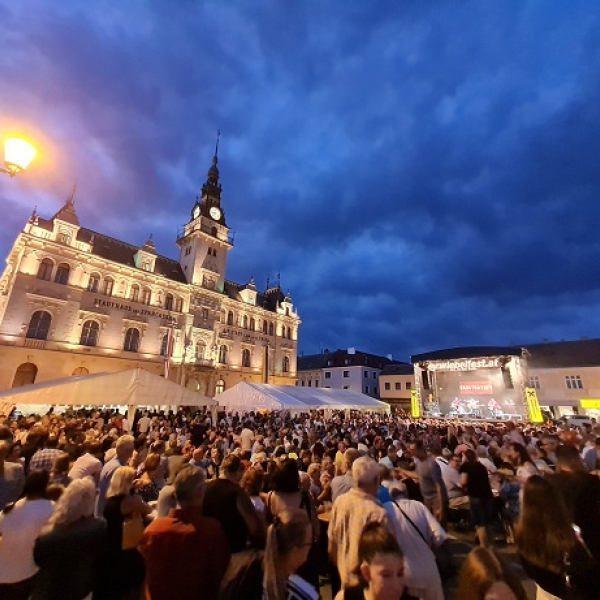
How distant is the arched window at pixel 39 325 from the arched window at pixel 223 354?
16.4 metres

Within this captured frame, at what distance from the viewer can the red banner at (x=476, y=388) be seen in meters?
30.8

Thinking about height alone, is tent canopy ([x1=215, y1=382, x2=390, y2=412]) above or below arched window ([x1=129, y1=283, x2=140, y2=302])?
below

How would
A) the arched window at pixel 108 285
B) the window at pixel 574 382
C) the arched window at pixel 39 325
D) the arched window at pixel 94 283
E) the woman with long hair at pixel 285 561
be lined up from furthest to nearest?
the window at pixel 574 382, the arched window at pixel 108 285, the arched window at pixel 94 283, the arched window at pixel 39 325, the woman with long hair at pixel 285 561

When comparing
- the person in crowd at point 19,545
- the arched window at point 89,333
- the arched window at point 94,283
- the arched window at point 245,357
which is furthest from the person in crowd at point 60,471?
the arched window at point 245,357

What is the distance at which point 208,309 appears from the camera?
1407 inches

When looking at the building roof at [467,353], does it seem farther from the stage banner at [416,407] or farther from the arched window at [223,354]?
the arched window at [223,354]

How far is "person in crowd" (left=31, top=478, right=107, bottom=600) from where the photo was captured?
8.14ft

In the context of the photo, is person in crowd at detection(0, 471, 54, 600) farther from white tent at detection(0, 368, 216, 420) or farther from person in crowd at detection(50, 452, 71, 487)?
white tent at detection(0, 368, 216, 420)

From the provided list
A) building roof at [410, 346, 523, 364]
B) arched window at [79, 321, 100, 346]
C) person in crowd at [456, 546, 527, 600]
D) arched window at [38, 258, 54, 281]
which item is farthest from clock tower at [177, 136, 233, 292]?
person in crowd at [456, 546, 527, 600]

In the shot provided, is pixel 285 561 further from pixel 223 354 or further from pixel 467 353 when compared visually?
pixel 467 353

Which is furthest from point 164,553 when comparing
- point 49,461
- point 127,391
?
point 127,391

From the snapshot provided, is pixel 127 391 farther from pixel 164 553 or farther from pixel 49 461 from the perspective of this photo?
pixel 164 553

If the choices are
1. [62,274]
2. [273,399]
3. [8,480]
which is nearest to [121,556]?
[8,480]

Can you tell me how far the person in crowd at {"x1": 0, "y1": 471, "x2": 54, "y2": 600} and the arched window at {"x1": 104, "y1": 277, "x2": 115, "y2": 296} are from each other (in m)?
29.6
